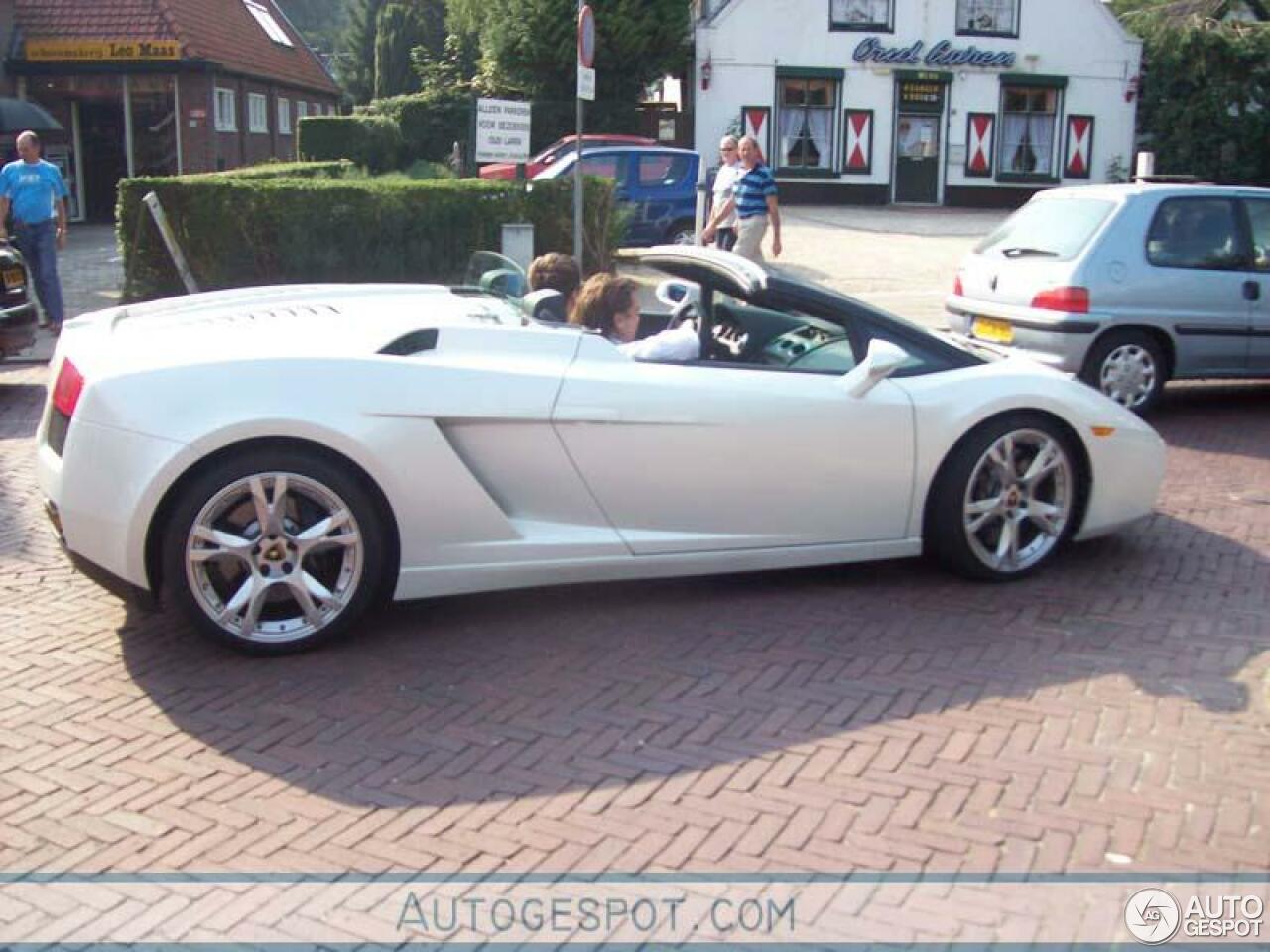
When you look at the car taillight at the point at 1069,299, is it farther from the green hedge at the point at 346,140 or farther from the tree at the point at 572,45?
the green hedge at the point at 346,140

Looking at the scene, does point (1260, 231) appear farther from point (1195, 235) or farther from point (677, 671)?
point (677, 671)

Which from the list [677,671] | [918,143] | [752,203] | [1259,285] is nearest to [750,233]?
[752,203]

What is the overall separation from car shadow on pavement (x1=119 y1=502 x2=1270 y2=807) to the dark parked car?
571 cm

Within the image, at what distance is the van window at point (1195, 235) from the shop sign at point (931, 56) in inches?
1006

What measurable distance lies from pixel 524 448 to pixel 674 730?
3.84ft

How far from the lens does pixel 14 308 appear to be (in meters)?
9.80

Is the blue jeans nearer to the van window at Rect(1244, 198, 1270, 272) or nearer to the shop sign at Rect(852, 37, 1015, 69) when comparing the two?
the van window at Rect(1244, 198, 1270, 272)

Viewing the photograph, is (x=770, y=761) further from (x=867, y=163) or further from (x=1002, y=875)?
(x=867, y=163)

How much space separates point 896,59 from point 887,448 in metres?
30.6

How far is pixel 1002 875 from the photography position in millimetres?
3262

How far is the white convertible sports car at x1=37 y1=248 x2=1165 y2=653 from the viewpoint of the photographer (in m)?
4.41

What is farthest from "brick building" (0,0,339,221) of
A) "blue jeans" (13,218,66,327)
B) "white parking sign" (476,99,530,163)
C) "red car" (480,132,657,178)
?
"white parking sign" (476,99,530,163)

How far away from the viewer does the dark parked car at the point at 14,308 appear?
383 inches

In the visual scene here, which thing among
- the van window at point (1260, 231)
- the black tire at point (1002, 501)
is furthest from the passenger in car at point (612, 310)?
the van window at point (1260, 231)
